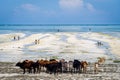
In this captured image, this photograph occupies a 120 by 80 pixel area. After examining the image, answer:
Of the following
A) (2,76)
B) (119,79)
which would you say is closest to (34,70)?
(2,76)

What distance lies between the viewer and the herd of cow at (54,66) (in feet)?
74.0

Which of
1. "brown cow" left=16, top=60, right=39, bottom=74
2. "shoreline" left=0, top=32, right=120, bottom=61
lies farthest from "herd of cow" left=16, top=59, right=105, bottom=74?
"shoreline" left=0, top=32, right=120, bottom=61

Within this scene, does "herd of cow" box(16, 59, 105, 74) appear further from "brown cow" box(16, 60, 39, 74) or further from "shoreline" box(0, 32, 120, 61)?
"shoreline" box(0, 32, 120, 61)

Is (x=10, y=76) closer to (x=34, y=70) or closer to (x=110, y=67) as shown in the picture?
(x=34, y=70)

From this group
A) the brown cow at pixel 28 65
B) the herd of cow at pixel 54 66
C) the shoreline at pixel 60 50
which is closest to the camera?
the herd of cow at pixel 54 66

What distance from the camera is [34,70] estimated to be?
22.9m

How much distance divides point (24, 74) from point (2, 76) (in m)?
1.56

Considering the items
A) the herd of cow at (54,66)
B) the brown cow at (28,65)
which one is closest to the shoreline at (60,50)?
the herd of cow at (54,66)

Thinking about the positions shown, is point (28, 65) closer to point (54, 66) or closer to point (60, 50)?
point (54, 66)

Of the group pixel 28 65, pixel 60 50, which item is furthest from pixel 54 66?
pixel 60 50

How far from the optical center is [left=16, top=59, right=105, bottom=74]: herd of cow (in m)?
22.6

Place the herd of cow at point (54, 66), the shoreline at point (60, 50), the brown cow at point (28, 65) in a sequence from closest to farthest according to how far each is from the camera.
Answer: the herd of cow at point (54, 66) < the brown cow at point (28, 65) < the shoreline at point (60, 50)

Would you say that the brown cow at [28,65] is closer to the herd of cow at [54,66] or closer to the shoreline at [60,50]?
the herd of cow at [54,66]

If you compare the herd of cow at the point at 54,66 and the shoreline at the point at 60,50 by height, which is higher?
the shoreline at the point at 60,50
